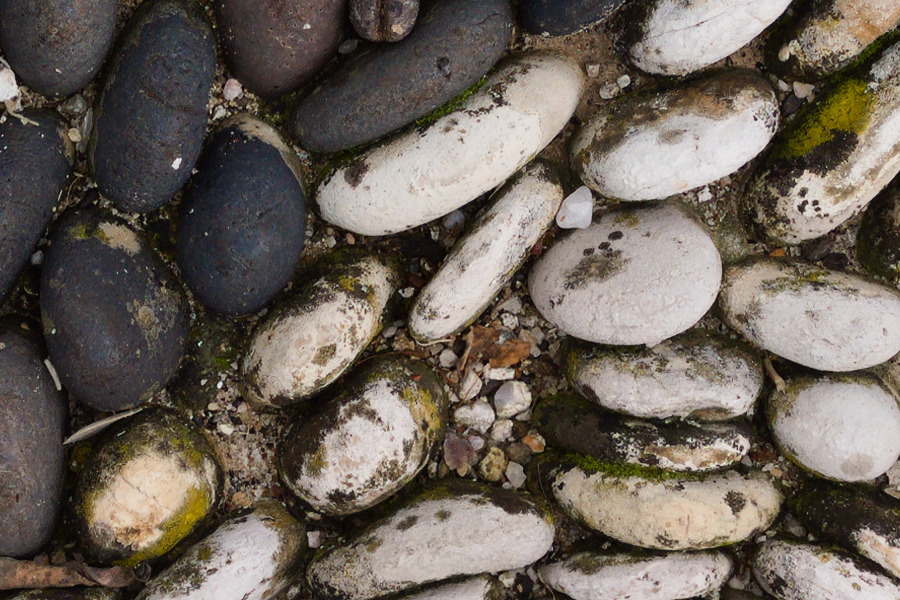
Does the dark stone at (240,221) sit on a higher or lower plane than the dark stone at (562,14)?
lower

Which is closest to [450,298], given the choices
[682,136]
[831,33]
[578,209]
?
[578,209]

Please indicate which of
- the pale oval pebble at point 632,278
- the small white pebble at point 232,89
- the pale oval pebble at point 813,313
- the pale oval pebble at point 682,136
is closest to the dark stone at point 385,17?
the small white pebble at point 232,89

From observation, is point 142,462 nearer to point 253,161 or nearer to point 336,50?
point 253,161

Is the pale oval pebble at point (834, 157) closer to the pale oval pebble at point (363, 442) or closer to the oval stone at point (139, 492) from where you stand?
the pale oval pebble at point (363, 442)

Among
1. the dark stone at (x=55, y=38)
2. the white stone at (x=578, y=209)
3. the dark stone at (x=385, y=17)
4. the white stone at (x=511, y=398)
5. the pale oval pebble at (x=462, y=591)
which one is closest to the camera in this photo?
the dark stone at (x=55, y=38)

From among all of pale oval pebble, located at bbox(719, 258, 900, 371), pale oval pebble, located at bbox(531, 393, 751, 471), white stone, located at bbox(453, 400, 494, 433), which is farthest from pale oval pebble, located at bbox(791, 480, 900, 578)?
white stone, located at bbox(453, 400, 494, 433)

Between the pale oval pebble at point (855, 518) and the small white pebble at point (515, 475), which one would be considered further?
the small white pebble at point (515, 475)
